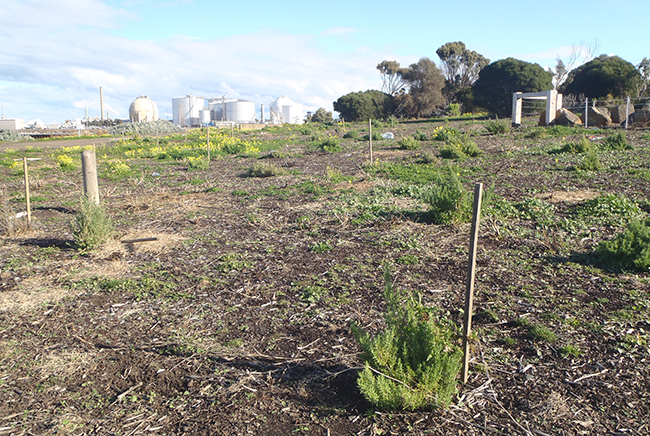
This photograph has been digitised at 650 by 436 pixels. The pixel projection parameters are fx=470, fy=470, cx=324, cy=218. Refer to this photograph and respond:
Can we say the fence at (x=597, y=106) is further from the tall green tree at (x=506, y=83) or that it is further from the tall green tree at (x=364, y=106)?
the tall green tree at (x=364, y=106)

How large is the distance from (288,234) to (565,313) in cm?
384

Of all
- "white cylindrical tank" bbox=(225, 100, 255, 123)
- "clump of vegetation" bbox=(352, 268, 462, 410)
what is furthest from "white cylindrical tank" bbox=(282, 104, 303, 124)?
"clump of vegetation" bbox=(352, 268, 462, 410)

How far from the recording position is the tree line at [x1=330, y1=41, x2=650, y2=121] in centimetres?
3369

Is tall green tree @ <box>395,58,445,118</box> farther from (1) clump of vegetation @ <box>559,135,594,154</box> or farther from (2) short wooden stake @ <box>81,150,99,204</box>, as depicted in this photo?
(2) short wooden stake @ <box>81,150,99,204</box>

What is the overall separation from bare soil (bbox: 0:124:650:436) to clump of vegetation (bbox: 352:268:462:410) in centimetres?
12

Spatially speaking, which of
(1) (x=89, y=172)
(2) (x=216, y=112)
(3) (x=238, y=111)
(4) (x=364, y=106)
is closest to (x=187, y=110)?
(2) (x=216, y=112)

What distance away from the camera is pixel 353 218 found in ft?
24.1

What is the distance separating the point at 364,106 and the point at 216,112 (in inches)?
1199

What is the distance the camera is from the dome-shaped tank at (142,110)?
59688 millimetres

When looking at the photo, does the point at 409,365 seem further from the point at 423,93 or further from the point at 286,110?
the point at 286,110

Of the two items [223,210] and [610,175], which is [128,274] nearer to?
[223,210]

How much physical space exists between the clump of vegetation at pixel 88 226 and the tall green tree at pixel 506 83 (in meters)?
38.7

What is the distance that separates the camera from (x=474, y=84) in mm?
44062

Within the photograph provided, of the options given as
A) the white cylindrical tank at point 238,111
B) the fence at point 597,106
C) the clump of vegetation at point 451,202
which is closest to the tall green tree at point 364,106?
the fence at point 597,106
